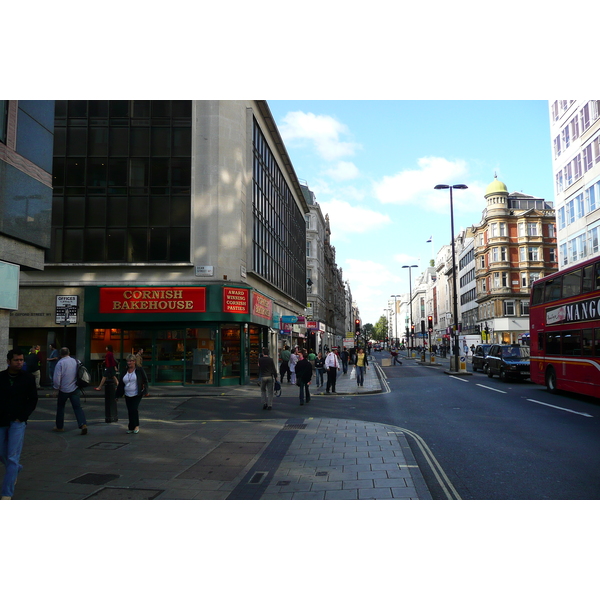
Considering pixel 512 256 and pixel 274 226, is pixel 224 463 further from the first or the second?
pixel 512 256

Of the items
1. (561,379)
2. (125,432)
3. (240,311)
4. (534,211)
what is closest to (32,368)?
(125,432)

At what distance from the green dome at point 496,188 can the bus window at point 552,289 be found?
50405mm

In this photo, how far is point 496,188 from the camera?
2569 inches

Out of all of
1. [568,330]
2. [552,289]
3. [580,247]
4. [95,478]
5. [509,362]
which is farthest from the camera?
[580,247]

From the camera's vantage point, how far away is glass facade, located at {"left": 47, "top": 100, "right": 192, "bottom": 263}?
23.2m

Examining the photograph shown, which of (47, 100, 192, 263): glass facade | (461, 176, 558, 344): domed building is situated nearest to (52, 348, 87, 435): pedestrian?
(47, 100, 192, 263): glass facade

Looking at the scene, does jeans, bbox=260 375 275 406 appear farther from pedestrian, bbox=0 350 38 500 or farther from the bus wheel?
the bus wheel

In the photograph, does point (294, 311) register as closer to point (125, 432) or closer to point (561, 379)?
point (561, 379)

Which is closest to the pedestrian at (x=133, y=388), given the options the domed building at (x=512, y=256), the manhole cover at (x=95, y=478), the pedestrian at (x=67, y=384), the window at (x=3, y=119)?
the pedestrian at (x=67, y=384)

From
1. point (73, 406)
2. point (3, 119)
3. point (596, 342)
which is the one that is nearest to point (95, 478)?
point (73, 406)

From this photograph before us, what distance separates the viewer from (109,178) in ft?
76.8

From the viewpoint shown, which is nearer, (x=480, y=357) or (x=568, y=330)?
(x=568, y=330)

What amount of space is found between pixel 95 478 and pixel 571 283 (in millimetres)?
15397

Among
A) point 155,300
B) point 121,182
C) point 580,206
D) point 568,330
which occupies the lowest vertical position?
point 568,330
